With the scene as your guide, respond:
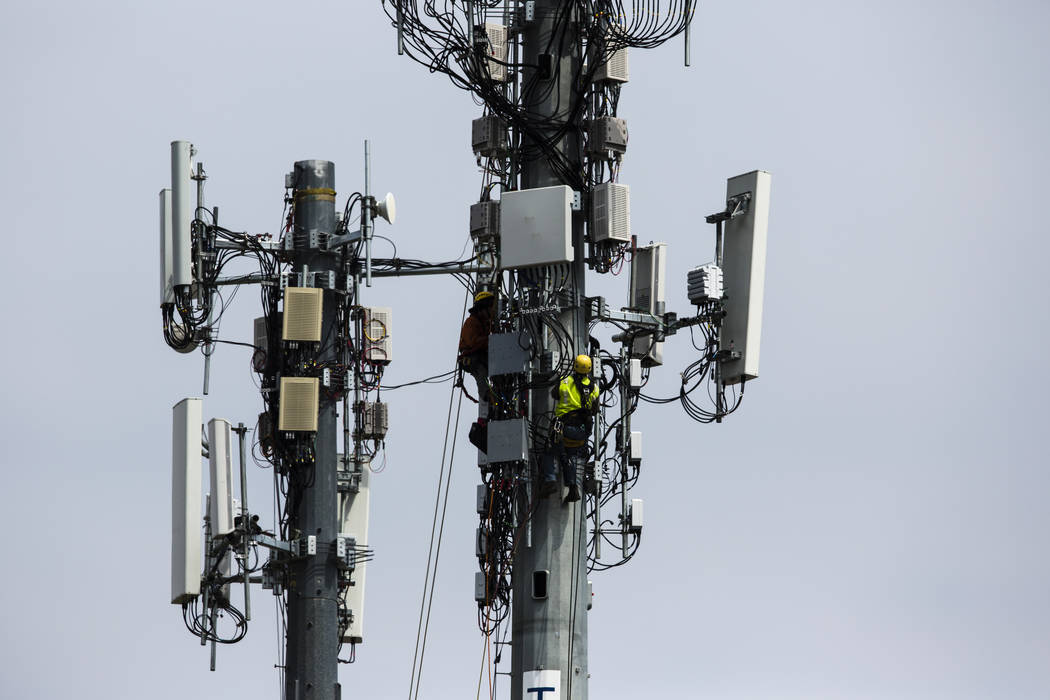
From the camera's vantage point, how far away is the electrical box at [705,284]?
52.1 metres

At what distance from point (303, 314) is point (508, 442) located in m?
8.48

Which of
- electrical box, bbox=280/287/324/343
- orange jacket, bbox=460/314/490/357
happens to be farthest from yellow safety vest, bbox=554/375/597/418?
electrical box, bbox=280/287/324/343

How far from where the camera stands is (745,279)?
171 feet

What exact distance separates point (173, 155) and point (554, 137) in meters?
9.22

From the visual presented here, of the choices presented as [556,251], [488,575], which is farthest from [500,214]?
[488,575]

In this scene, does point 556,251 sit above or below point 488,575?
above

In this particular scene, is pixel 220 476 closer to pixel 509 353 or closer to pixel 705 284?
pixel 509 353

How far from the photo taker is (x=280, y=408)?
58750mm

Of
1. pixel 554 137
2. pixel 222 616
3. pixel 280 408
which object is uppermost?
pixel 554 137

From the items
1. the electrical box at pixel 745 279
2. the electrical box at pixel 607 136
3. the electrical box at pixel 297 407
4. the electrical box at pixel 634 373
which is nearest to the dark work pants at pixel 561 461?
the electrical box at pixel 634 373

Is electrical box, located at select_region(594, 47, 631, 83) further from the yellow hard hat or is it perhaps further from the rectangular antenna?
the rectangular antenna

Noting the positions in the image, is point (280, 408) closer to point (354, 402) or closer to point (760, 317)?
point (354, 402)

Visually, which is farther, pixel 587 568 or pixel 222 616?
pixel 222 616

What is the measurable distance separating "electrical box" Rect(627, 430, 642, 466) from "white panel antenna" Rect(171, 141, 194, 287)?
10551 millimetres
